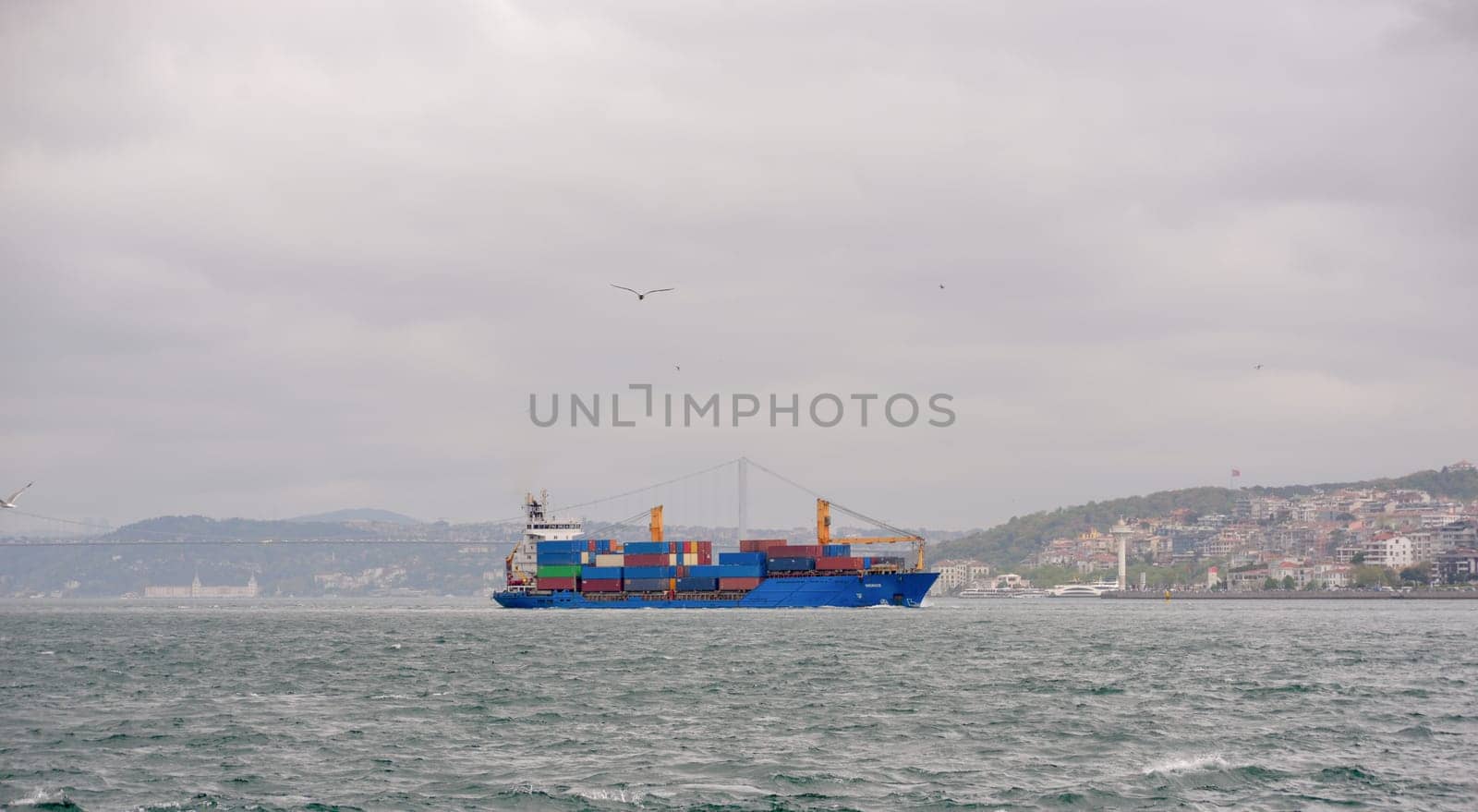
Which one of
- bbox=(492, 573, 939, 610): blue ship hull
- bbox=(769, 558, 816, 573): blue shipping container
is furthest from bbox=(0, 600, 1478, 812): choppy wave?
bbox=(769, 558, 816, 573): blue shipping container

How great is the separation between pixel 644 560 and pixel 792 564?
13281mm

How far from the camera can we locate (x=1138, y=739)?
31312 millimetres

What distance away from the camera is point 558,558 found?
410 ft

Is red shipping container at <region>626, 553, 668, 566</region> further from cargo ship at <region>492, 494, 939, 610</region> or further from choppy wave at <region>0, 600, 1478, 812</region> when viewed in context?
choppy wave at <region>0, 600, 1478, 812</region>

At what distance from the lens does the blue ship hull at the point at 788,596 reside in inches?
4690

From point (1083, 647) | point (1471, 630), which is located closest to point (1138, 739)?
point (1083, 647)

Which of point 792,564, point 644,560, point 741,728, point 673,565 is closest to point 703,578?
point 673,565

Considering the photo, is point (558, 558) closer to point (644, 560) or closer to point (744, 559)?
point (644, 560)

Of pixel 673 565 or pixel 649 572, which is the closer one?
pixel 649 572

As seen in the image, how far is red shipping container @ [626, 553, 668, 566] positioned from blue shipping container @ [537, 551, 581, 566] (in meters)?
4.63

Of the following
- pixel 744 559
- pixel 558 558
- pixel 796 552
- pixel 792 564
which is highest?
pixel 796 552

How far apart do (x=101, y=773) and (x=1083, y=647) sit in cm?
4760

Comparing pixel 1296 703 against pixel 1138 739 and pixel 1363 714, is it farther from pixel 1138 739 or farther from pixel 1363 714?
pixel 1138 739

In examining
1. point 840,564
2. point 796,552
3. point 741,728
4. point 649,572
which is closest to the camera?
point 741,728
